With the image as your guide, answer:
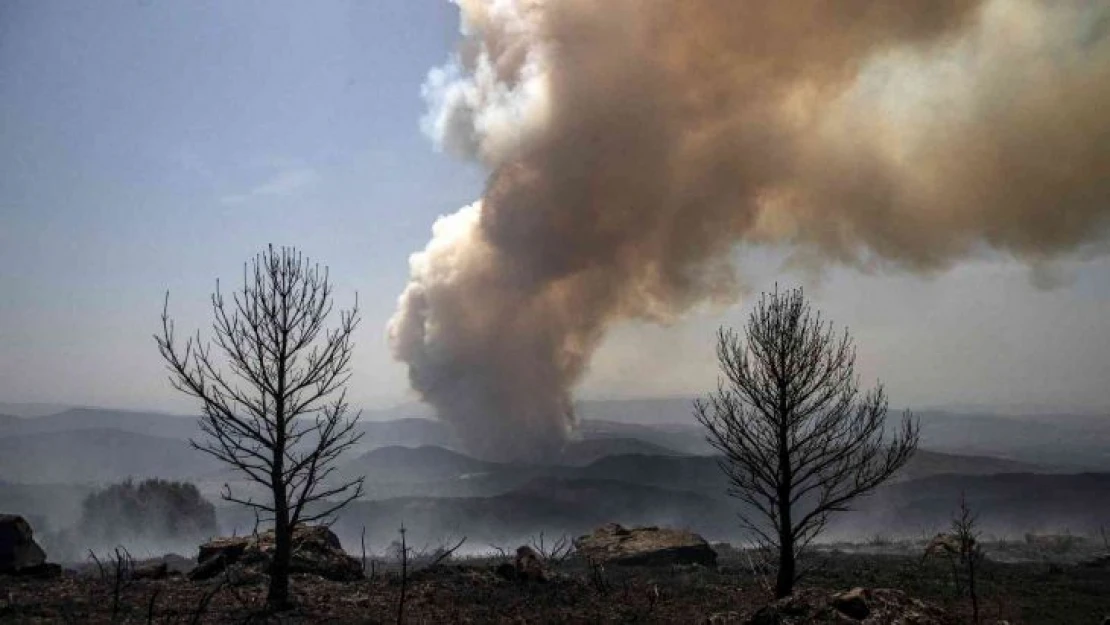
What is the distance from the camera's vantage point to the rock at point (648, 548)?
33.5 metres

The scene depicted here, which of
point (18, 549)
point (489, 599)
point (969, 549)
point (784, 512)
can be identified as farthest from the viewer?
point (18, 549)

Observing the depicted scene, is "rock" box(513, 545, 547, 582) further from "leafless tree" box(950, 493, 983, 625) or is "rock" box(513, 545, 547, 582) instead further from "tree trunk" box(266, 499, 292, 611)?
"leafless tree" box(950, 493, 983, 625)

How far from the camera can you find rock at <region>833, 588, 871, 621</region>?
408 inches

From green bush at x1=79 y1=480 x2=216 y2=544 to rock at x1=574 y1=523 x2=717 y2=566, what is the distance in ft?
206

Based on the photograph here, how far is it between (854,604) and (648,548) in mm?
25038

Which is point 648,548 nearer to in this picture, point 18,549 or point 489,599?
point 489,599

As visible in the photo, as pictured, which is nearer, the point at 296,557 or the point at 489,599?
the point at 489,599

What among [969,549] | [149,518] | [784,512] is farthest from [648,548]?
[149,518]

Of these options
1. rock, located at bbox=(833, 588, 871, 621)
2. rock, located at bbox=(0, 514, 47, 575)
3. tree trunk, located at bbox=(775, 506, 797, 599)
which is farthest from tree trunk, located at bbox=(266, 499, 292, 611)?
rock, located at bbox=(0, 514, 47, 575)

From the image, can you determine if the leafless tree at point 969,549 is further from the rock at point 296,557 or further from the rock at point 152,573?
the rock at point 152,573

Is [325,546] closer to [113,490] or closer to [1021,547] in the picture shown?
Result: [1021,547]

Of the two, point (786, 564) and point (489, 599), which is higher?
point (786, 564)

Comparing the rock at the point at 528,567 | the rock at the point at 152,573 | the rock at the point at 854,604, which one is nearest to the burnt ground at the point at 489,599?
the rock at the point at 152,573

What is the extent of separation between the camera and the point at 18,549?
23.8 meters
